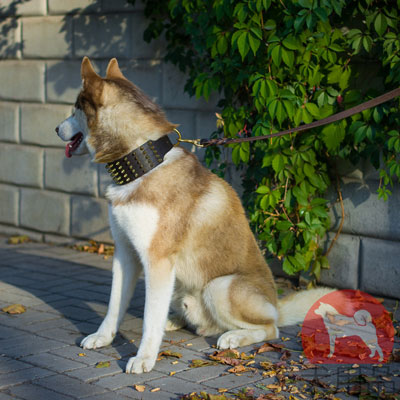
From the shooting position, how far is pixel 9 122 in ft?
27.1

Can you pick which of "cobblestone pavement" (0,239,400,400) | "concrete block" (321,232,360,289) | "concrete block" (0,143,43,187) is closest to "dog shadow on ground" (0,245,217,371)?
"cobblestone pavement" (0,239,400,400)

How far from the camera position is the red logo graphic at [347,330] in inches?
167

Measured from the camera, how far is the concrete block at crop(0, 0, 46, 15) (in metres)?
7.95

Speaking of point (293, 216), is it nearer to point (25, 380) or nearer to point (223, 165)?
point (223, 165)

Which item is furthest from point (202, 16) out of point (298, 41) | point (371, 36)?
point (371, 36)

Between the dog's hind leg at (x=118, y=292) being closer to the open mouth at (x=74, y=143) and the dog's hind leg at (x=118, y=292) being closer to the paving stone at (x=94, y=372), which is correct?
the paving stone at (x=94, y=372)

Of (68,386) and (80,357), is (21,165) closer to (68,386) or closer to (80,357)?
(80,357)

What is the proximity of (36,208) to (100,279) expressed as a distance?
220 cm

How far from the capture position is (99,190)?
750cm

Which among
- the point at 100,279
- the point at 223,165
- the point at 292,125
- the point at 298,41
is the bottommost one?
the point at 100,279

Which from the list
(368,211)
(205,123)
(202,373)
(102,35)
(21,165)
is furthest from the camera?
(21,165)

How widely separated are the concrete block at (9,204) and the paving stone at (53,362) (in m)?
4.33

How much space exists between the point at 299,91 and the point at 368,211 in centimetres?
115

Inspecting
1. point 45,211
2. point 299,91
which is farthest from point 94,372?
point 45,211
